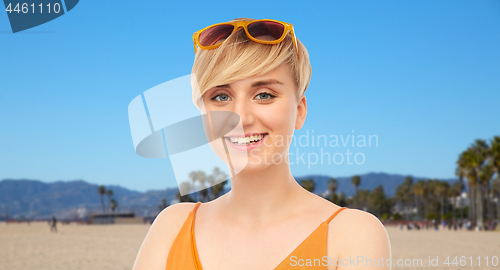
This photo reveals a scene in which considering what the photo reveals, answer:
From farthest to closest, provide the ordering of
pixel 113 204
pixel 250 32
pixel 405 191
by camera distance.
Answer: pixel 113 204 → pixel 405 191 → pixel 250 32

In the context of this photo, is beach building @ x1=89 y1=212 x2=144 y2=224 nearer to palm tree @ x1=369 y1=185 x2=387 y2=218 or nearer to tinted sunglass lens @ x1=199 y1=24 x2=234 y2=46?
palm tree @ x1=369 y1=185 x2=387 y2=218

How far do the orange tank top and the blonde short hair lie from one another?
629 millimetres

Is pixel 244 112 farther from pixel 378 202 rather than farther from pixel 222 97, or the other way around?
pixel 378 202

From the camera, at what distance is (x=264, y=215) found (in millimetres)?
2154

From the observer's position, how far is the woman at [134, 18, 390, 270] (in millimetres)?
1896

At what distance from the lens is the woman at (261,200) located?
1896 millimetres

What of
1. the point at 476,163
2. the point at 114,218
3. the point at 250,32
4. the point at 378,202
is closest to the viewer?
the point at 250,32

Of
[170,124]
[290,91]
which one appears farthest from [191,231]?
[290,91]

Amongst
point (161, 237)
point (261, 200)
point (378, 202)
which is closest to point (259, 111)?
point (261, 200)

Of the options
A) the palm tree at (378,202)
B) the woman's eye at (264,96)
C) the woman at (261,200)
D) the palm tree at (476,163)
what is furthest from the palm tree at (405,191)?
the woman's eye at (264,96)

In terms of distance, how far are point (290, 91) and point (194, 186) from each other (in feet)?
2.38

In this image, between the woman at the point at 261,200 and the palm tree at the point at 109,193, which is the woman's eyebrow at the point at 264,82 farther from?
the palm tree at the point at 109,193

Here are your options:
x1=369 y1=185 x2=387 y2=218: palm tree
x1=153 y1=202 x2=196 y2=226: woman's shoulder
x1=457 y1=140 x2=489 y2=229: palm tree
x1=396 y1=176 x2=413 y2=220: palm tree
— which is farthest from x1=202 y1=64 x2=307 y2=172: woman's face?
x1=369 y1=185 x2=387 y2=218: palm tree

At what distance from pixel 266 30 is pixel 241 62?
0.26 metres
